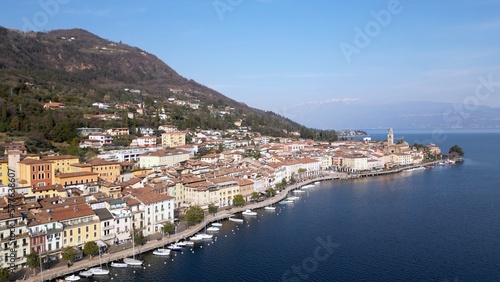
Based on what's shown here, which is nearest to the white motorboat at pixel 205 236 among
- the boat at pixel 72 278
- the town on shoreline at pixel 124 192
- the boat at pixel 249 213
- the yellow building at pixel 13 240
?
the town on shoreline at pixel 124 192

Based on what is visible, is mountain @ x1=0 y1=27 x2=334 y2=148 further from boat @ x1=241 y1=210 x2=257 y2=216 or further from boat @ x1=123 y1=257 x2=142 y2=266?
boat @ x1=123 y1=257 x2=142 y2=266

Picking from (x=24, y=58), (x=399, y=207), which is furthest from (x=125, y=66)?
(x=399, y=207)

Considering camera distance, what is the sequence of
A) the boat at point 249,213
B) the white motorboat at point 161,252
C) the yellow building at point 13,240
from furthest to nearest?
the boat at point 249,213 → the white motorboat at point 161,252 → the yellow building at point 13,240

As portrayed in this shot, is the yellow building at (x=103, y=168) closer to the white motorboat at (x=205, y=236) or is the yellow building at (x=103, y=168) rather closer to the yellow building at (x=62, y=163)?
the yellow building at (x=62, y=163)

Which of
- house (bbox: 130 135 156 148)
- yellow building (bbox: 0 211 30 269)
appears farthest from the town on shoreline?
house (bbox: 130 135 156 148)

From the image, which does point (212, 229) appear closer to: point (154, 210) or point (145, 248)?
point (154, 210)

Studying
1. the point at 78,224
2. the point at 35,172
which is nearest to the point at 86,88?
the point at 35,172

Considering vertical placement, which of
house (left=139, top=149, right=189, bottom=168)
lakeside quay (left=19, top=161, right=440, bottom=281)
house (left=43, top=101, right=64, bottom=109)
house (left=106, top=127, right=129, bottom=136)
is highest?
house (left=43, top=101, right=64, bottom=109)
